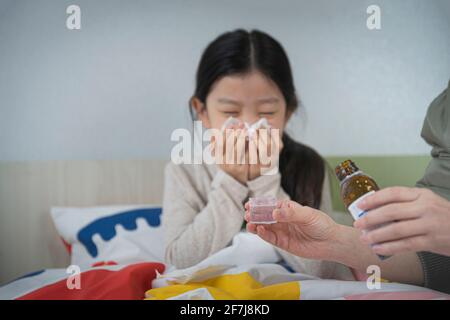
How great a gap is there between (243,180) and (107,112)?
0.87 feet

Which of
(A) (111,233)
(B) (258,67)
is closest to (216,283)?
(B) (258,67)

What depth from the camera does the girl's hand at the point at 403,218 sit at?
49 cm

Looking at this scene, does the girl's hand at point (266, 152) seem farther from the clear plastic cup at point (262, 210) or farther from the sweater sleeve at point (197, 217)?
the clear plastic cup at point (262, 210)

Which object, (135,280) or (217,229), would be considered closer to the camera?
(135,280)

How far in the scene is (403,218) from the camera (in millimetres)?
497

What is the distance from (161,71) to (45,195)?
0.36m

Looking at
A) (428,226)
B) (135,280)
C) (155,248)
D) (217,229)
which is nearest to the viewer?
(428,226)

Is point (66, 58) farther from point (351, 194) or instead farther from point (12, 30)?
point (351, 194)

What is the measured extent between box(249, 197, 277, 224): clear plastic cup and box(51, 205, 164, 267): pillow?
0.46 metres

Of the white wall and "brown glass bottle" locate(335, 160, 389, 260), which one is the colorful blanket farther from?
the white wall

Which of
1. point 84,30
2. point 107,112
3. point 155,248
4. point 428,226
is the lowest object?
point 155,248

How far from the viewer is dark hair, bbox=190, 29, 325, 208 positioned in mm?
838

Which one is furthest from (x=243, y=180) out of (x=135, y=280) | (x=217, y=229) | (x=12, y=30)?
(x=12, y=30)

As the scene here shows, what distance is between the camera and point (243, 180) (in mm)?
854
